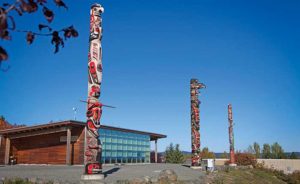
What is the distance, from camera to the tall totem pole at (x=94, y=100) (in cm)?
1673

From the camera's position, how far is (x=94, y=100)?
17.5 m

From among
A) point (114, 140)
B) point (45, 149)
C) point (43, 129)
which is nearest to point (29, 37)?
point (43, 129)

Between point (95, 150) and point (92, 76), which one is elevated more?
point (92, 76)

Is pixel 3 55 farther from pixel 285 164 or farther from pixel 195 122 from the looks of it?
pixel 285 164

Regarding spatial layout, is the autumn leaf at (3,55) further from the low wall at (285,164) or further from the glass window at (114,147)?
the low wall at (285,164)

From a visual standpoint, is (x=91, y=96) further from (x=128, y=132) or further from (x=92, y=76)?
(x=128, y=132)

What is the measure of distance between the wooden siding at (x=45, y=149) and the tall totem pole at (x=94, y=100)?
1758 cm

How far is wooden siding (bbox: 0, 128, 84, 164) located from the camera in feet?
113

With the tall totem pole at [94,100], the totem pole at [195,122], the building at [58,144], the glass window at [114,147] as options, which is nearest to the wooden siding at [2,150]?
the building at [58,144]

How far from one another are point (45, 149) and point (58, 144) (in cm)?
201

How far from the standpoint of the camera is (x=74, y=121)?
3291 centimetres

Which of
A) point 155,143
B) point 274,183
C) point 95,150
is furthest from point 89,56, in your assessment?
point 155,143

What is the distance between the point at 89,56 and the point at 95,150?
17.1ft

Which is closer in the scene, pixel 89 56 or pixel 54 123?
pixel 89 56
